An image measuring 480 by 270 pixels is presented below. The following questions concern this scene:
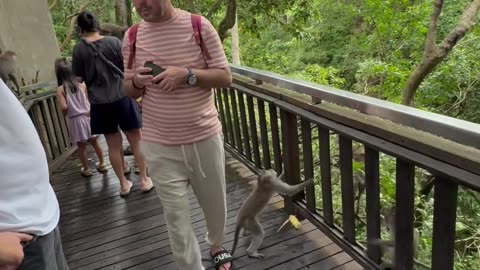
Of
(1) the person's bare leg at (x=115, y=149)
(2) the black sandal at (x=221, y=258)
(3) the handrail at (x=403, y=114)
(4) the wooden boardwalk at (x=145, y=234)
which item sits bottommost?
(4) the wooden boardwalk at (x=145, y=234)

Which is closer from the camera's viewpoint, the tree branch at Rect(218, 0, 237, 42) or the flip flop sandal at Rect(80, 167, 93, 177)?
the flip flop sandal at Rect(80, 167, 93, 177)

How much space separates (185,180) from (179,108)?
0.34 m

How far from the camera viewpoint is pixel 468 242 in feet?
10.1

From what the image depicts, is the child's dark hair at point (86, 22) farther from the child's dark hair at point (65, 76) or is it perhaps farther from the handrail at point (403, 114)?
the handrail at point (403, 114)

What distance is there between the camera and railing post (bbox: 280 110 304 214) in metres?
2.30

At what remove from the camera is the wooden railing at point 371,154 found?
1.23 meters

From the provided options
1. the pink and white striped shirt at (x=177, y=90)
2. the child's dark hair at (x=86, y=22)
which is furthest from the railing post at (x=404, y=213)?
the child's dark hair at (x=86, y=22)

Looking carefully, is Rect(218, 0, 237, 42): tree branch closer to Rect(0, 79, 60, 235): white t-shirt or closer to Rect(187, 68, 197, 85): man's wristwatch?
Rect(187, 68, 197, 85): man's wristwatch

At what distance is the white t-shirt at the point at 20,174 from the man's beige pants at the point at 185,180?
71cm

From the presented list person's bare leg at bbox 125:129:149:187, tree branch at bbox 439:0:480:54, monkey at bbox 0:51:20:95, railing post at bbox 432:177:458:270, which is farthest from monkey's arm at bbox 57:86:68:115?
tree branch at bbox 439:0:480:54

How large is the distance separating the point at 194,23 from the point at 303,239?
1.40 metres

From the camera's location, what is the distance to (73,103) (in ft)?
11.0

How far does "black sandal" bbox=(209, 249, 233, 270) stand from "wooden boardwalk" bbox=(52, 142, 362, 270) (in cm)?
7

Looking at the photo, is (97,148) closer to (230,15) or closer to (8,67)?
(8,67)
